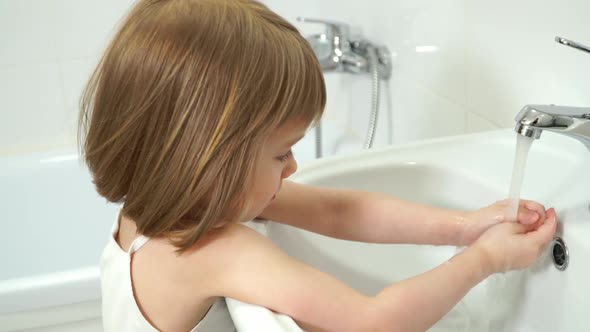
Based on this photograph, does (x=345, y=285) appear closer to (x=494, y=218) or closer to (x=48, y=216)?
(x=494, y=218)

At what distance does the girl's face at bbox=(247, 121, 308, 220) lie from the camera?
62cm

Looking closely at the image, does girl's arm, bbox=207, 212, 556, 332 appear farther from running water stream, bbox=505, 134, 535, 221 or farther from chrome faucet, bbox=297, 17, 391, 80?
chrome faucet, bbox=297, 17, 391, 80

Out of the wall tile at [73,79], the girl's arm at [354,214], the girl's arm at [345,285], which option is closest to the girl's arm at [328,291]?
the girl's arm at [345,285]

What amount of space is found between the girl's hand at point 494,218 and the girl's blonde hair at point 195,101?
20 centimetres

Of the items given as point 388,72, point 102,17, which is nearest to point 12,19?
point 102,17

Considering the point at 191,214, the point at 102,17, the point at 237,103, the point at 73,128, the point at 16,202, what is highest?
the point at 237,103

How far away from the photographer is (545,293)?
2.11 ft

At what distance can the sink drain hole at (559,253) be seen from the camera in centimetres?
62

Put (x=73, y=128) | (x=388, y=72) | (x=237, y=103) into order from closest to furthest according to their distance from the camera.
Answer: (x=237, y=103) → (x=388, y=72) → (x=73, y=128)

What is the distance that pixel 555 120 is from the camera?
0.58 metres

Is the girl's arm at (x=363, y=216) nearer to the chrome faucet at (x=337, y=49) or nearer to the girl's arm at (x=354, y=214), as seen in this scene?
the girl's arm at (x=354, y=214)

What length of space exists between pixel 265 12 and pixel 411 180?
28cm

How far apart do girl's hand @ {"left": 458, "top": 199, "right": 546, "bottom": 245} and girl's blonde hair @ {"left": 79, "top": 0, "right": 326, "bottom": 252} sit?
198mm

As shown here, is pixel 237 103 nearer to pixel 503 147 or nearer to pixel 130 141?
pixel 130 141
